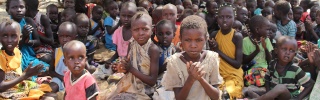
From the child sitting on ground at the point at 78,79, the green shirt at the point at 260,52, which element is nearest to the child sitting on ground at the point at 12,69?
the child sitting on ground at the point at 78,79

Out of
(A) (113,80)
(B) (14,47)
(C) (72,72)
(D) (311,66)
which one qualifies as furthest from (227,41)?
(B) (14,47)

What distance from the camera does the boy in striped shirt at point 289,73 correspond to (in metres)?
3.44

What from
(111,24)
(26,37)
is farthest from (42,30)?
(111,24)

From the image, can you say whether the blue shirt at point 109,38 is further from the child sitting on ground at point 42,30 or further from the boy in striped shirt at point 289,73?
the boy in striped shirt at point 289,73

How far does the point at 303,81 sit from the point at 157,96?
138 centimetres

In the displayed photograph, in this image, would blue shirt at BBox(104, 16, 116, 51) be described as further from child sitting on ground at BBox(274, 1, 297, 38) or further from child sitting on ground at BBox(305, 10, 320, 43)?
child sitting on ground at BBox(305, 10, 320, 43)

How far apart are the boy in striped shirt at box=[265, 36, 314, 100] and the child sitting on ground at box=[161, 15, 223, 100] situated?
3.39 feet

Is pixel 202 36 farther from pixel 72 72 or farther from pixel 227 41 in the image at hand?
pixel 227 41

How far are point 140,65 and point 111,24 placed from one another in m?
2.41

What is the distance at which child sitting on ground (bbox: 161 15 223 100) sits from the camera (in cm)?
266

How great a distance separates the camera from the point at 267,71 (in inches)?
147

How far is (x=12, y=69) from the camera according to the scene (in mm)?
3480

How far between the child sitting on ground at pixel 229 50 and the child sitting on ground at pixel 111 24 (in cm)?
195

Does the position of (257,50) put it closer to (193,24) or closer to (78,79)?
(193,24)
